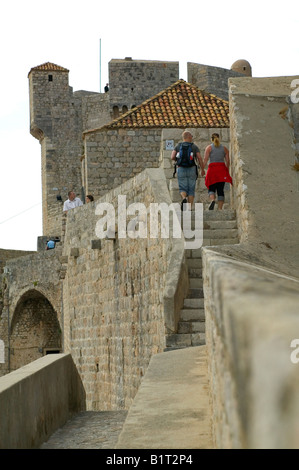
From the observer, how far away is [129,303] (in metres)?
12.4

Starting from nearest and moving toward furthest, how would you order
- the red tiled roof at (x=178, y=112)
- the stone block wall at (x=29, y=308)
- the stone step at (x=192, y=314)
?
the stone step at (x=192, y=314)
the red tiled roof at (x=178, y=112)
the stone block wall at (x=29, y=308)

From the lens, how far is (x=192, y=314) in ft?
28.4

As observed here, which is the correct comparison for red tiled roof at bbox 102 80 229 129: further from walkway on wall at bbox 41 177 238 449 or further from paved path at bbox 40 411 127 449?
paved path at bbox 40 411 127 449

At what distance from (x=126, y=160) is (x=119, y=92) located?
1908 cm

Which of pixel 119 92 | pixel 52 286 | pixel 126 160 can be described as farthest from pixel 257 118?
pixel 119 92

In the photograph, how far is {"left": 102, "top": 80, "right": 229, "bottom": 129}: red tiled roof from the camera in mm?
22391

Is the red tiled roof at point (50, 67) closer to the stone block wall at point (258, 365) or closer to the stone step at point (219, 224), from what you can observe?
the stone step at point (219, 224)

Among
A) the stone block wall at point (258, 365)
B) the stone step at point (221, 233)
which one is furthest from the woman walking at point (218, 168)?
the stone block wall at point (258, 365)

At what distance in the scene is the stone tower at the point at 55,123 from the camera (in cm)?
4441

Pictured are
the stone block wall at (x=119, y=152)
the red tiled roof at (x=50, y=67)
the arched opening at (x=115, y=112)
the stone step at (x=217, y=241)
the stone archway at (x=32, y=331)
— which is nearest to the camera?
the stone step at (x=217, y=241)

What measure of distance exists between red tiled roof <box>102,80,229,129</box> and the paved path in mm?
15652

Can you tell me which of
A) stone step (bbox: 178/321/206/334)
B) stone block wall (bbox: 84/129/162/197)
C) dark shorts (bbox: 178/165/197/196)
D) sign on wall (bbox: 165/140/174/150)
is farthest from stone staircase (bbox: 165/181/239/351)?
stone block wall (bbox: 84/129/162/197)

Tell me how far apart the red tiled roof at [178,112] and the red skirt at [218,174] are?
11189mm

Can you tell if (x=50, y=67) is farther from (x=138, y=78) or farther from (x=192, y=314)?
(x=192, y=314)
